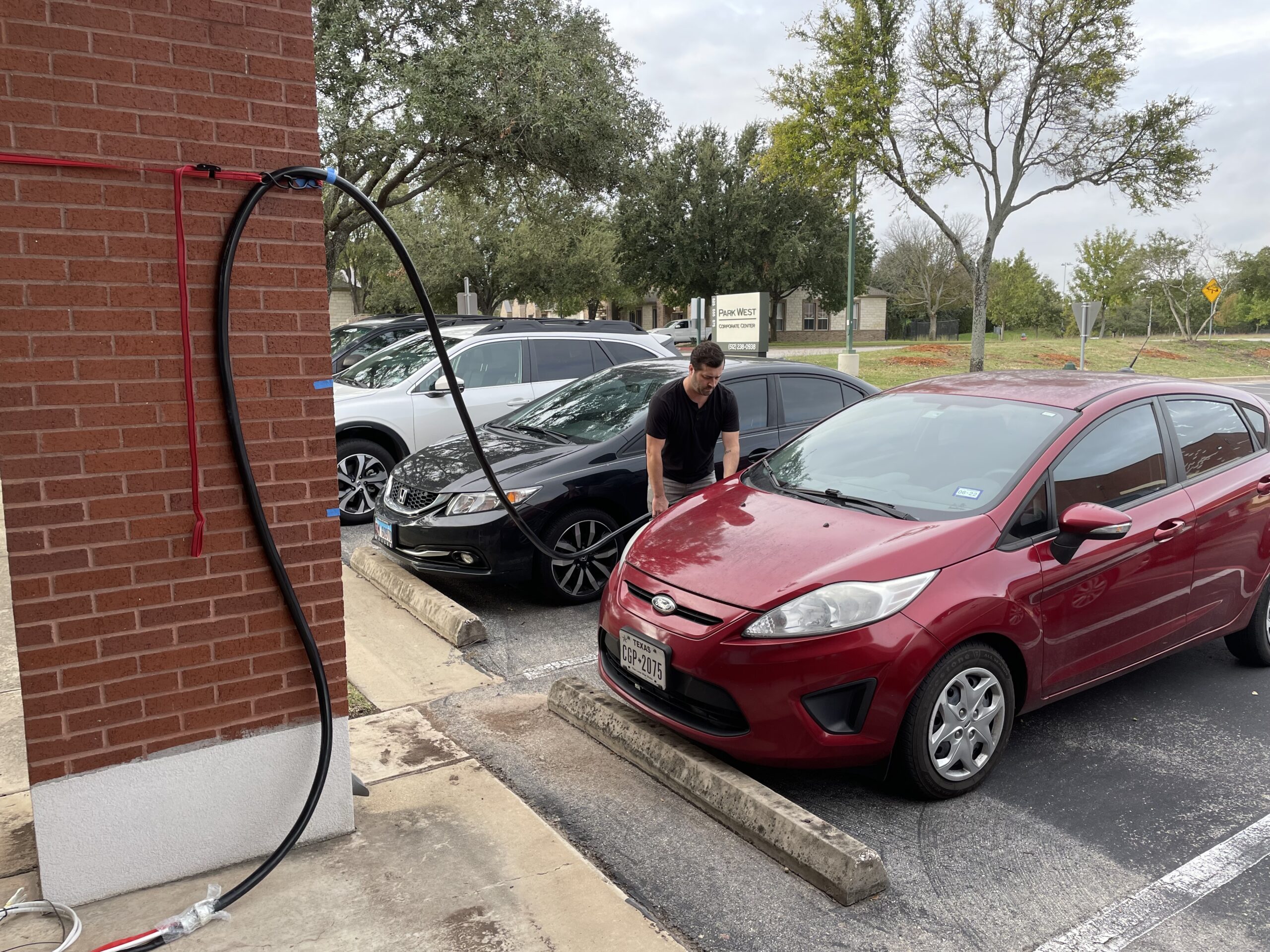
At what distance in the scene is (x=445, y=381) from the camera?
30.5 feet

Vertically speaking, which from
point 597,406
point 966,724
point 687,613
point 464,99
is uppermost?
point 464,99

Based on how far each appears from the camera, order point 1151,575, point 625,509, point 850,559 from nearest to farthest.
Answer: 1. point 850,559
2. point 1151,575
3. point 625,509

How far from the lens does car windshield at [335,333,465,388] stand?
29.8 feet

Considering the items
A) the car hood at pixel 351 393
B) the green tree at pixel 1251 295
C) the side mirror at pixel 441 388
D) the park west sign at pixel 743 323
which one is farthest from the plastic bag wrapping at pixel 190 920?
the green tree at pixel 1251 295

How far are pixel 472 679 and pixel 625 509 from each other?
1756mm

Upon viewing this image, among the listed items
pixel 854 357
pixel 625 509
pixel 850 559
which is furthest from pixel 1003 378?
pixel 854 357

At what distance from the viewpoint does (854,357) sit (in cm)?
2473

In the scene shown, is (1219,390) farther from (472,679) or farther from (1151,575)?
(472,679)

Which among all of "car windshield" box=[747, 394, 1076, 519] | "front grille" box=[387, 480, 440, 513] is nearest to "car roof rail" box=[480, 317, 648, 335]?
"front grille" box=[387, 480, 440, 513]

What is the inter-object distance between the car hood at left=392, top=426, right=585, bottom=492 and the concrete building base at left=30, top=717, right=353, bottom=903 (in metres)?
2.91

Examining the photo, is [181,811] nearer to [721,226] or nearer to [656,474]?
[656,474]

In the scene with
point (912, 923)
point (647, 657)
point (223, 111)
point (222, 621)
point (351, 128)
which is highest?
point (351, 128)

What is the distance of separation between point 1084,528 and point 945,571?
27.8 inches

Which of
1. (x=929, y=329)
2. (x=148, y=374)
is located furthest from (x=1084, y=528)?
(x=929, y=329)
